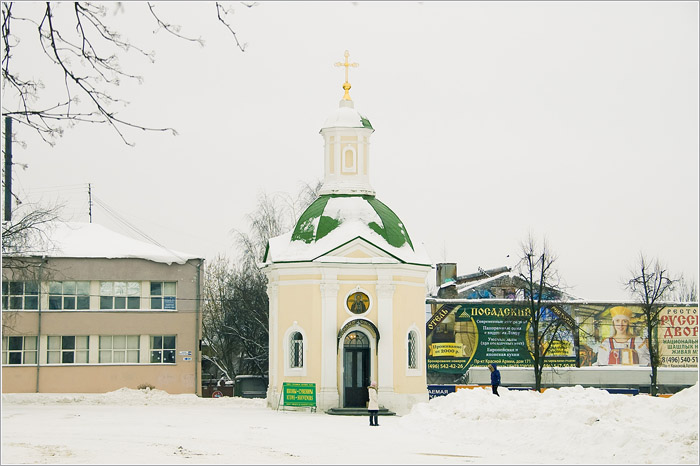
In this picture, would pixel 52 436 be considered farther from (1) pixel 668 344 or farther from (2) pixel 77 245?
(1) pixel 668 344

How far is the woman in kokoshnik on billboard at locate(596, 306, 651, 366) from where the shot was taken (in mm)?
51500

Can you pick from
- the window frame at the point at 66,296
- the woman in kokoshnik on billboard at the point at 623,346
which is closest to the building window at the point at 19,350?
the window frame at the point at 66,296

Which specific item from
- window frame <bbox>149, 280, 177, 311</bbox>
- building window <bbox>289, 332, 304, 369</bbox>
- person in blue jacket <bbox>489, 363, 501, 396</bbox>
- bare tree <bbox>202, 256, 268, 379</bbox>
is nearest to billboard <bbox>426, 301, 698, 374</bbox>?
bare tree <bbox>202, 256, 268, 379</bbox>

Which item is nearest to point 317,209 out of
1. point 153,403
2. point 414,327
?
point 414,327

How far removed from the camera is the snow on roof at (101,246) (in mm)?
45750

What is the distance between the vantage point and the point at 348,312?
109 ft

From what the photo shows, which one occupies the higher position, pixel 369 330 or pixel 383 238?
pixel 383 238

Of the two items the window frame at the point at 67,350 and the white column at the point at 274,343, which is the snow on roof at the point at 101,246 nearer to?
the window frame at the point at 67,350

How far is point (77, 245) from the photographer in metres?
46.4

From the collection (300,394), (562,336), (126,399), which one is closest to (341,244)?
(300,394)

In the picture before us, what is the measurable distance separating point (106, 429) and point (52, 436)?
7.93 feet

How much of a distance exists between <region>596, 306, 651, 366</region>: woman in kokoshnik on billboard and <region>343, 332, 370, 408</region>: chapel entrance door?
21.3 m

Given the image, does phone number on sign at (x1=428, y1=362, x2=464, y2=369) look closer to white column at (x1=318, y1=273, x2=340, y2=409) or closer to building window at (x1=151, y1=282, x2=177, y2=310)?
building window at (x1=151, y1=282, x2=177, y2=310)

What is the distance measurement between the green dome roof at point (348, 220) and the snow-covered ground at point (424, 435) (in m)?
8.00
